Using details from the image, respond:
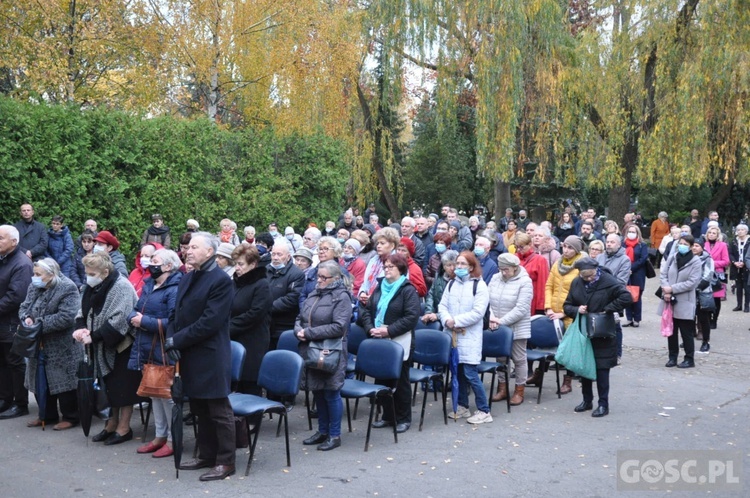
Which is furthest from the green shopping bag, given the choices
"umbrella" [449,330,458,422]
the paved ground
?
"umbrella" [449,330,458,422]

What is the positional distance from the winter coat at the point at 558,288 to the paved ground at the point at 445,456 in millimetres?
1084

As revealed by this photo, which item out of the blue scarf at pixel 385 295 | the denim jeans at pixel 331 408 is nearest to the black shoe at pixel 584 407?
the blue scarf at pixel 385 295

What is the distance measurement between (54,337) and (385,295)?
3323 mm

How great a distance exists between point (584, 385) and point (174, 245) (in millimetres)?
10031

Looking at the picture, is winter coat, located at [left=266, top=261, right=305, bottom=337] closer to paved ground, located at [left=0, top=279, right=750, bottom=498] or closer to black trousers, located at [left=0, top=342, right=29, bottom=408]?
paved ground, located at [left=0, top=279, right=750, bottom=498]

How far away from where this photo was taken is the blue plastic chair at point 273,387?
6.66 m

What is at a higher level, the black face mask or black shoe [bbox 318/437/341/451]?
the black face mask

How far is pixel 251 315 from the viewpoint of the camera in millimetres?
7402

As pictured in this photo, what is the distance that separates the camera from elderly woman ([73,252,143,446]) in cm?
736

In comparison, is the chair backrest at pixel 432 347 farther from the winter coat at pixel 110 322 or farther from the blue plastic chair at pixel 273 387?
the winter coat at pixel 110 322

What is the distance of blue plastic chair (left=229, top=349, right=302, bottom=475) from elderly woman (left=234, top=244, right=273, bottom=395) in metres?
0.28

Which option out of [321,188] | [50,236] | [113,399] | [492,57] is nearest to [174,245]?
[50,236]

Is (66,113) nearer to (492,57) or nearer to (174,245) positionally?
(174,245)

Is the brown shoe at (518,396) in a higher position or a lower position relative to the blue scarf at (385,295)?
lower
